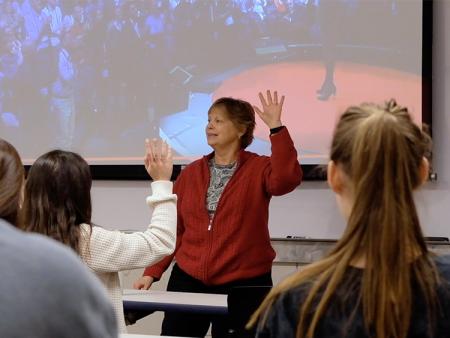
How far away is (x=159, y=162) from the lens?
212 centimetres

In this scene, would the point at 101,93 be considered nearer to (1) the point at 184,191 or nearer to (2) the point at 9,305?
(1) the point at 184,191

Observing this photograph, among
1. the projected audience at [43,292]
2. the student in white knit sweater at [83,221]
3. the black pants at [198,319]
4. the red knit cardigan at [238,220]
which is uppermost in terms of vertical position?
the projected audience at [43,292]

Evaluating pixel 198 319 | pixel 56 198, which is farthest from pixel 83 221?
pixel 198 319

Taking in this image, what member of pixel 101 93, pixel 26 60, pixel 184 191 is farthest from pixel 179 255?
pixel 26 60

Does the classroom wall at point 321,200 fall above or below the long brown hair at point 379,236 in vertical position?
below

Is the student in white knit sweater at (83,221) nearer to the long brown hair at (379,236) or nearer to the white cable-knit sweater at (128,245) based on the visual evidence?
the white cable-knit sweater at (128,245)

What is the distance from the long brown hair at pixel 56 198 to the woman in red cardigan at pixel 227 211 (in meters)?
0.87

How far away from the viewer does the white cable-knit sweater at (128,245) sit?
6.31 feet

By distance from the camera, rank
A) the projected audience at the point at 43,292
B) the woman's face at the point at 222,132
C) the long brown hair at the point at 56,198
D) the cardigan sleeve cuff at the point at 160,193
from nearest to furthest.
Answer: the projected audience at the point at 43,292
the long brown hair at the point at 56,198
the cardigan sleeve cuff at the point at 160,193
the woman's face at the point at 222,132

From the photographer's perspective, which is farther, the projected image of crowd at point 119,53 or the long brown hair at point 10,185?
the projected image of crowd at point 119,53

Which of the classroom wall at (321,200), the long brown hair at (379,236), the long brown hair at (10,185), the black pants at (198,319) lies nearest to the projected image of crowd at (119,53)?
the classroom wall at (321,200)

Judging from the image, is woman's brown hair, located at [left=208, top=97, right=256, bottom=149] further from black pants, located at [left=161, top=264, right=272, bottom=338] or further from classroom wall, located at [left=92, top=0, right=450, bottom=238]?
classroom wall, located at [left=92, top=0, right=450, bottom=238]

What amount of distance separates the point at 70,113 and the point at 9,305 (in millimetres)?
3649

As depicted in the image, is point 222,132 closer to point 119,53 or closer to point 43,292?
point 119,53
